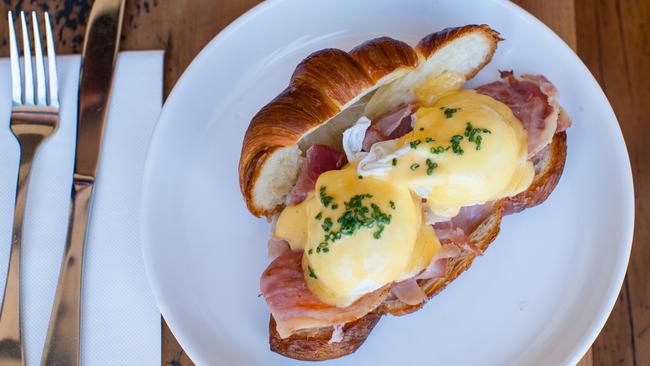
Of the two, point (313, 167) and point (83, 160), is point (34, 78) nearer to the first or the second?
point (83, 160)

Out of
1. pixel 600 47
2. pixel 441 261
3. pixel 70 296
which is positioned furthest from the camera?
pixel 600 47

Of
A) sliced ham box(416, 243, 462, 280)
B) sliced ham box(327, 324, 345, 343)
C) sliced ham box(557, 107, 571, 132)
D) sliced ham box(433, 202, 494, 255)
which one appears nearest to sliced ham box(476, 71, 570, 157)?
sliced ham box(557, 107, 571, 132)

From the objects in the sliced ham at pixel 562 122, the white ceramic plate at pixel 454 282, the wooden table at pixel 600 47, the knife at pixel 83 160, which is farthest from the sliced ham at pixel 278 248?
the sliced ham at pixel 562 122

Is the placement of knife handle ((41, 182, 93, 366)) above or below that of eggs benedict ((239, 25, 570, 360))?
below

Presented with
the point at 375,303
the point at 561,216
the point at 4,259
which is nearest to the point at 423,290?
the point at 375,303

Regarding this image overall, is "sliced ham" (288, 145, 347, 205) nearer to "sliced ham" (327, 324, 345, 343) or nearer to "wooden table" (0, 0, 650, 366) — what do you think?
"sliced ham" (327, 324, 345, 343)

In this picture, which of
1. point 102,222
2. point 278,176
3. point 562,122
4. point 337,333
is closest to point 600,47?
point 562,122

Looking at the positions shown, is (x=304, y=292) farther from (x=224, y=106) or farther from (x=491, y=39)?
(x=491, y=39)
